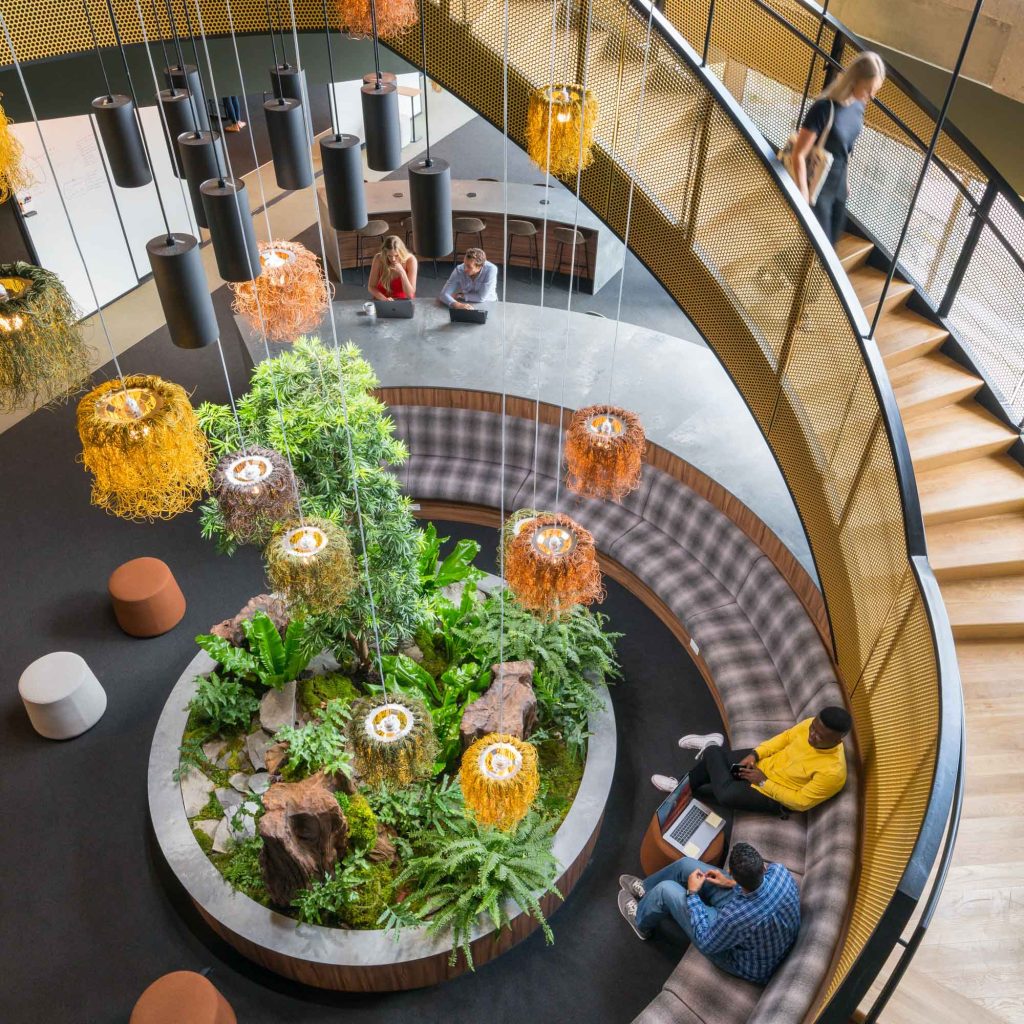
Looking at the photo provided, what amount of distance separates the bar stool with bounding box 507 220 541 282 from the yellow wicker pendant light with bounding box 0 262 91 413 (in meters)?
7.19

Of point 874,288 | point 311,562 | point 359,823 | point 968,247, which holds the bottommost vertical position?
point 359,823

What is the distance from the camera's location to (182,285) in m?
3.36

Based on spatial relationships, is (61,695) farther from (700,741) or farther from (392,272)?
(392,272)

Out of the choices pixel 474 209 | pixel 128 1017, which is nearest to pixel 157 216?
pixel 474 209

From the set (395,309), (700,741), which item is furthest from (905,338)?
(395,309)

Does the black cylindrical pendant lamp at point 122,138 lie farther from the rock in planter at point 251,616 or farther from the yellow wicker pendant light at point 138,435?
the rock in planter at point 251,616

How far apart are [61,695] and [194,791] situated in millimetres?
1217

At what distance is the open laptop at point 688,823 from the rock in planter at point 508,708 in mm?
1050

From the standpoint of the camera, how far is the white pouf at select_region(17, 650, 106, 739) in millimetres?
6305

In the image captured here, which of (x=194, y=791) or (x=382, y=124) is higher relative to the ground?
(x=382, y=124)

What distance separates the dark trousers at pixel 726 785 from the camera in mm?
5281

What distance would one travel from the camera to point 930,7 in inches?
270

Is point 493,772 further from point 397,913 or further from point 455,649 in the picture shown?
point 455,649

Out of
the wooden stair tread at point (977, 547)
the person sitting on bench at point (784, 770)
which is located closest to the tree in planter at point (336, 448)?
the person sitting on bench at point (784, 770)
